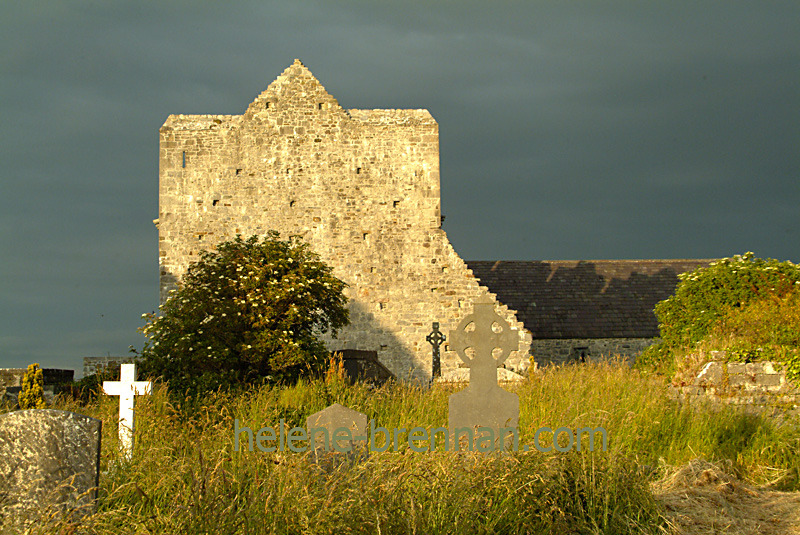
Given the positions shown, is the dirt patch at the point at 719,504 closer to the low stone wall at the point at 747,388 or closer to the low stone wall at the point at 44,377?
the low stone wall at the point at 747,388

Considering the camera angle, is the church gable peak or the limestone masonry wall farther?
the church gable peak

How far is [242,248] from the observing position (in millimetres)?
17266

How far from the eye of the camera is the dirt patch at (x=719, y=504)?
6.72m

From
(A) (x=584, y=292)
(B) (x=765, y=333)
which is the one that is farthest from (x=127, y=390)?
(A) (x=584, y=292)

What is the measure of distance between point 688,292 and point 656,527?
10424 mm

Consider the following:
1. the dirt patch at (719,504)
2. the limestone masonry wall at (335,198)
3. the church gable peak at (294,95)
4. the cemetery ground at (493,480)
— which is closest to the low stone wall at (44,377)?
the limestone masonry wall at (335,198)

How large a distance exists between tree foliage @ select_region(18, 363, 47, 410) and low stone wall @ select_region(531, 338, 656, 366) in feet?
55.3

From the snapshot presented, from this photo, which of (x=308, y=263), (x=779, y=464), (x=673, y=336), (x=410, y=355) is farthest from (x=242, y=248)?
(x=779, y=464)

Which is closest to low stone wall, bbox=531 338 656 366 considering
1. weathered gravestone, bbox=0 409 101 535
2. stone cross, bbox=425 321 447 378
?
stone cross, bbox=425 321 447 378

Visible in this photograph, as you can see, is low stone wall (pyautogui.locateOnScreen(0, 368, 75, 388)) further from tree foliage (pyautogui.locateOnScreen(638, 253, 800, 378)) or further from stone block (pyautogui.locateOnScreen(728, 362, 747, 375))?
stone block (pyautogui.locateOnScreen(728, 362, 747, 375))

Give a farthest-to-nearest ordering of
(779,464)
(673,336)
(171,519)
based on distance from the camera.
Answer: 1. (673,336)
2. (779,464)
3. (171,519)

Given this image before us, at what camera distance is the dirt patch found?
22.0 ft

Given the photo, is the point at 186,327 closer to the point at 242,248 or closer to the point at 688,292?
the point at 242,248

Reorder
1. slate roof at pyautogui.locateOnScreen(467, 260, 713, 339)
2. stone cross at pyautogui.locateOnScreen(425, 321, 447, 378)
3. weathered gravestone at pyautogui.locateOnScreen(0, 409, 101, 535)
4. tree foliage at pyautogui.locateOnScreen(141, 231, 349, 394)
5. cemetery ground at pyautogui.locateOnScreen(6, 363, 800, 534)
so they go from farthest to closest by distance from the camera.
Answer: slate roof at pyautogui.locateOnScreen(467, 260, 713, 339)
stone cross at pyautogui.locateOnScreen(425, 321, 447, 378)
tree foliage at pyautogui.locateOnScreen(141, 231, 349, 394)
cemetery ground at pyautogui.locateOnScreen(6, 363, 800, 534)
weathered gravestone at pyautogui.locateOnScreen(0, 409, 101, 535)
